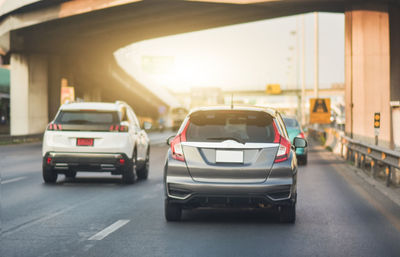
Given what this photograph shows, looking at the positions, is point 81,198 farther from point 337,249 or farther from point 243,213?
point 337,249

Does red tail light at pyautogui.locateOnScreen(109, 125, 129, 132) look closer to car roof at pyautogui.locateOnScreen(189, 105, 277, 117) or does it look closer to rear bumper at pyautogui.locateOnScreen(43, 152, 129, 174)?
rear bumper at pyautogui.locateOnScreen(43, 152, 129, 174)

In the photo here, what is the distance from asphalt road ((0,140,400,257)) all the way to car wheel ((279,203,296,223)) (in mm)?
121

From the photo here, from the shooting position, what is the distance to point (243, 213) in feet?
31.6

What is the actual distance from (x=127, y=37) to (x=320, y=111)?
12757 mm

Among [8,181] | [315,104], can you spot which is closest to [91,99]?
[315,104]

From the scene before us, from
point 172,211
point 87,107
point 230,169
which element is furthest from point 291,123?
point 230,169

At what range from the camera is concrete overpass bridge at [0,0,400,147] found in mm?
25750

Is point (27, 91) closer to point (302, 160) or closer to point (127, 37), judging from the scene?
point (127, 37)

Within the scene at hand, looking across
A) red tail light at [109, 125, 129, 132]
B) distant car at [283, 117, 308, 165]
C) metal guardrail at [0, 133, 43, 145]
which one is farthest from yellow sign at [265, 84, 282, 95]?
red tail light at [109, 125, 129, 132]

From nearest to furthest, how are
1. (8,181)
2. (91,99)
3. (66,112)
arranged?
(66,112) → (8,181) → (91,99)

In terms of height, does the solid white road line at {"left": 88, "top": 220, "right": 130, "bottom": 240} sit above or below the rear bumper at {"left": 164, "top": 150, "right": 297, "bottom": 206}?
below

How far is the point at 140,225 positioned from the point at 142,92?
70.2m

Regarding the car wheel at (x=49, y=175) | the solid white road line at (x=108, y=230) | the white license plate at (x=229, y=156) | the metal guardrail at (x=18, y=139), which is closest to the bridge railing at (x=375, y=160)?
the white license plate at (x=229, y=156)

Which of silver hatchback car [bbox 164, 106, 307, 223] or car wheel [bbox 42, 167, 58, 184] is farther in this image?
car wheel [bbox 42, 167, 58, 184]
